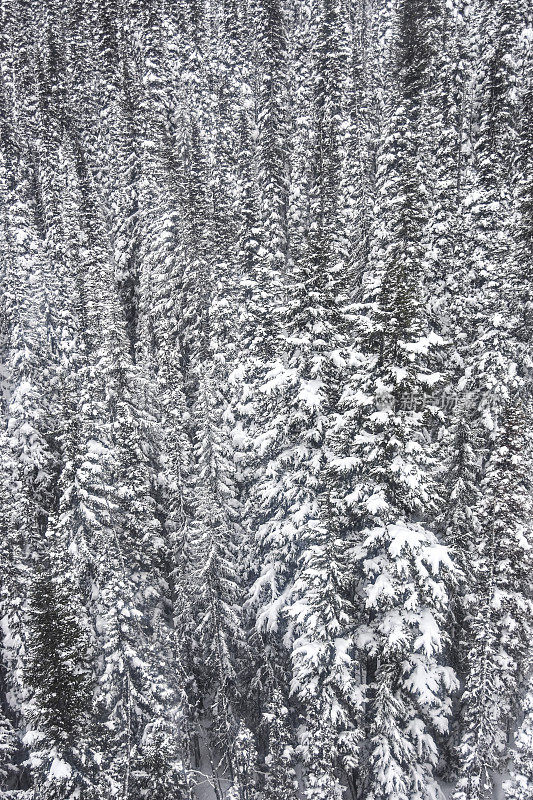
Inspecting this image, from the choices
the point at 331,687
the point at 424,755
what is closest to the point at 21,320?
the point at 331,687

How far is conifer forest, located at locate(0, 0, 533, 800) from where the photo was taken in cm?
1543

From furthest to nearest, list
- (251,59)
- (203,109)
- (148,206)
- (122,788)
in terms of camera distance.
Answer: (251,59) → (203,109) → (148,206) → (122,788)

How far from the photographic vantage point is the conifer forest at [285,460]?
15430 millimetres

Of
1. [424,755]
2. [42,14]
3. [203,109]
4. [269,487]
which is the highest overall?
[42,14]

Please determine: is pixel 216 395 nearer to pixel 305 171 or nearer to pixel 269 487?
pixel 269 487

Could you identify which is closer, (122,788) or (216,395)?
(122,788)

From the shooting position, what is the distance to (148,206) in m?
39.6

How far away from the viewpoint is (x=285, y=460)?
58.9ft

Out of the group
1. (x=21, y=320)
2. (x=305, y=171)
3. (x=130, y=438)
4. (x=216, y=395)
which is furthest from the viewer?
(x=305, y=171)

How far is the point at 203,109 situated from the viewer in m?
50.5

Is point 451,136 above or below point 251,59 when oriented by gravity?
below

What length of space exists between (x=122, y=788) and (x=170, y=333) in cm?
2264

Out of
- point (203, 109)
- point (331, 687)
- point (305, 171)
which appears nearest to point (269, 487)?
point (331, 687)

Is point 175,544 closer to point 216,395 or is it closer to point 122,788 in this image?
point 216,395
